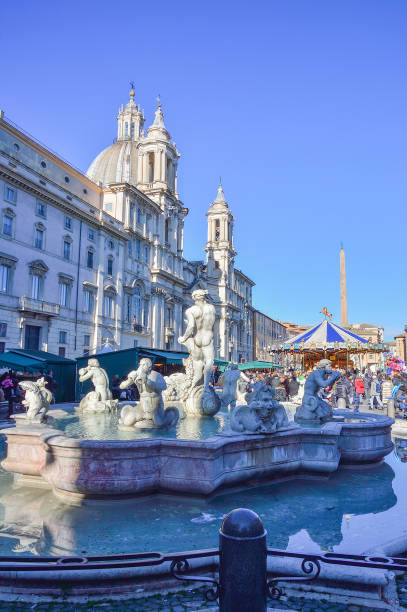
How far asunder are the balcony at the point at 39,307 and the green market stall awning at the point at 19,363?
1133 centimetres

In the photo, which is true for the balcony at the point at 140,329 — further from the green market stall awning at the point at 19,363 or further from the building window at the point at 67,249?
the green market stall awning at the point at 19,363

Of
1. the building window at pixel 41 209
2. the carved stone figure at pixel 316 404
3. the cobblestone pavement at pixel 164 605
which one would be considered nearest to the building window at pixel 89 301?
the building window at pixel 41 209

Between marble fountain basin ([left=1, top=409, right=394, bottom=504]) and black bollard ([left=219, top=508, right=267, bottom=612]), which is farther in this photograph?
marble fountain basin ([left=1, top=409, right=394, bottom=504])

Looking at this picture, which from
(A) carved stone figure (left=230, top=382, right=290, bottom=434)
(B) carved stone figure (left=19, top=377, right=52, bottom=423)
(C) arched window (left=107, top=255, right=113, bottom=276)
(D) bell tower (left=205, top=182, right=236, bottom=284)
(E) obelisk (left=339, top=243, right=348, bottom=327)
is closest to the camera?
(A) carved stone figure (left=230, top=382, right=290, bottom=434)

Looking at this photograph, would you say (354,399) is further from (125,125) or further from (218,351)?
(125,125)

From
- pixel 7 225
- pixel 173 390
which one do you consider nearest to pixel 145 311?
pixel 7 225

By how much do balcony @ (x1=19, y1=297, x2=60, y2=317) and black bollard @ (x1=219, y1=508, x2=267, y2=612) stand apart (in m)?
26.2

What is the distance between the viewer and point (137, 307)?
40.8 metres

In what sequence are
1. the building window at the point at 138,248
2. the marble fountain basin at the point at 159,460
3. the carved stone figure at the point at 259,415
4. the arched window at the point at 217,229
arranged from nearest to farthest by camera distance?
1. the marble fountain basin at the point at 159,460
2. the carved stone figure at the point at 259,415
3. the building window at the point at 138,248
4. the arched window at the point at 217,229

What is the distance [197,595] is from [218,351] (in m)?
58.9

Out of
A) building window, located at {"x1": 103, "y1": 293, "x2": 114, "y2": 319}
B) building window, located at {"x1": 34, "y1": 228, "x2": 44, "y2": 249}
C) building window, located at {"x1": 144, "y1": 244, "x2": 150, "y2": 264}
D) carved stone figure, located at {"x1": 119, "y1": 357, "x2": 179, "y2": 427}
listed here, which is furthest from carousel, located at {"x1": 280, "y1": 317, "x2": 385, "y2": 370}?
building window, located at {"x1": 144, "y1": 244, "x2": 150, "y2": 264}

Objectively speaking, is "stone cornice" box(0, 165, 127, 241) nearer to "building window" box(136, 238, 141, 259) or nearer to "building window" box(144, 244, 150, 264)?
"building window" box(136, 238, 141, 259)

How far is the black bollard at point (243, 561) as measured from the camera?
2549 millimetres

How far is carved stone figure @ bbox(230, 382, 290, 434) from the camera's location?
6406 mm
